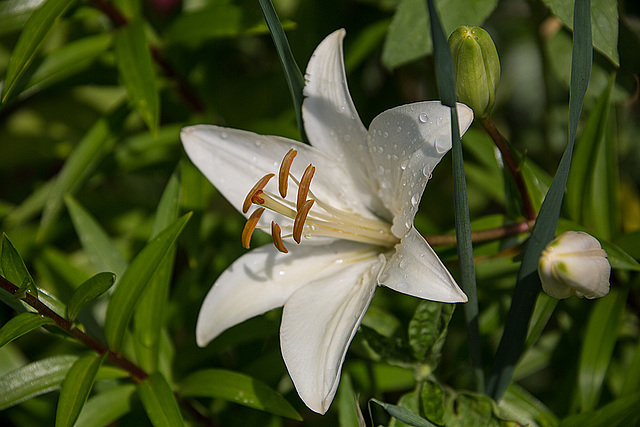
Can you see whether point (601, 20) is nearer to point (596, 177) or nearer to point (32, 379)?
point (596, 177)

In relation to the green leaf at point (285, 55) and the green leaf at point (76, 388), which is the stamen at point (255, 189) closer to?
the green leaf at point (285, 55)

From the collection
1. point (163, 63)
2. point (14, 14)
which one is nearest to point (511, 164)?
point (163, 63)

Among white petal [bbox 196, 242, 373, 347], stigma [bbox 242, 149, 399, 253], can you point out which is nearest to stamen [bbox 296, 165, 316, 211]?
stigma [bbox 242, 149, 399, 253]

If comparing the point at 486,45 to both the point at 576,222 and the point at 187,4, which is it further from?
the point at 187,4

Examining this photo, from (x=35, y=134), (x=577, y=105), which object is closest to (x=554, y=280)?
(x=577, y=105)

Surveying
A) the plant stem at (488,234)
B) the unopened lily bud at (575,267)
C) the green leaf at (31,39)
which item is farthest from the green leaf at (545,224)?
the green leaf at (31,39)

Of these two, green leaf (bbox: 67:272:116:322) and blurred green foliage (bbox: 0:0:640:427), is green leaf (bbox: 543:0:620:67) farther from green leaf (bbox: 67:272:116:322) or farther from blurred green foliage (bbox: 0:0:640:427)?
green leaf (bbox: 67:272:116:322)
